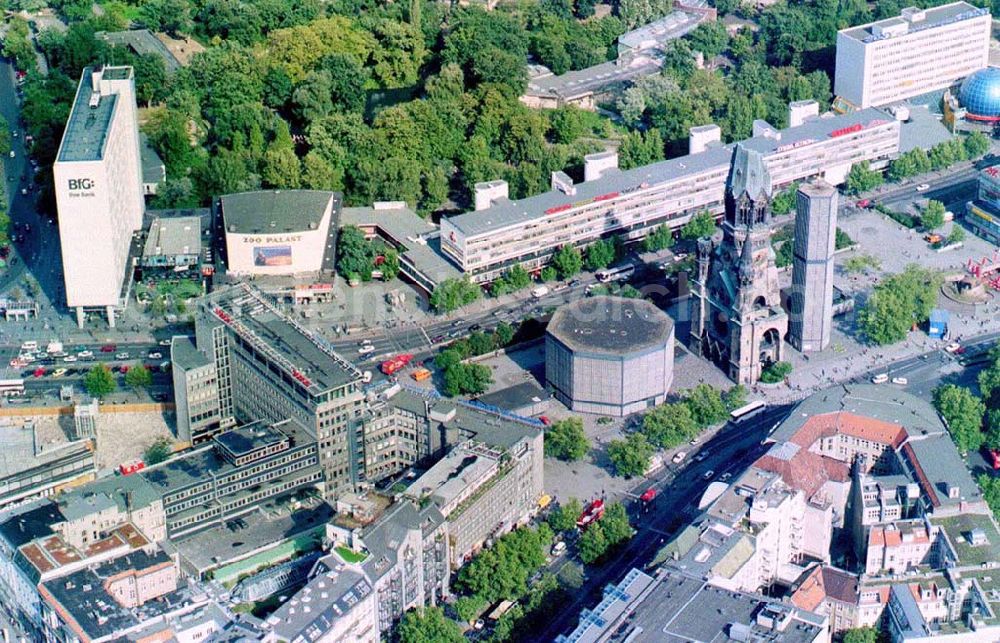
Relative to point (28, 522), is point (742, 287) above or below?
above

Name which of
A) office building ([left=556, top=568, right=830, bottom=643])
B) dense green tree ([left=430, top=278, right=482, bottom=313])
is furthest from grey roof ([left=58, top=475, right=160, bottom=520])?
dense green tree ([left=430, top=278, right=482, bottom=313])

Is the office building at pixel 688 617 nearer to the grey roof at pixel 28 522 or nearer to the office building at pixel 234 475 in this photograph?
the office building at pixel 234 475

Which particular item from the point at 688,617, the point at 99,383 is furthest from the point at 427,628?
the point at 99,383

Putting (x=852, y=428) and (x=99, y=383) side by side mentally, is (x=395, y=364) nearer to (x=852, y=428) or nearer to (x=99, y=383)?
(x=99, y=383)

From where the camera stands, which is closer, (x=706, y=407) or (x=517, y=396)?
(x=706, y=407)

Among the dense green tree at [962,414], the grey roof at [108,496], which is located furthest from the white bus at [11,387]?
the dense green tree at [962,414]

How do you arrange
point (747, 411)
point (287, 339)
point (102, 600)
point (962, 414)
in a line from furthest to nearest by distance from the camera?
point (747, 411), point (962, 414), point (287, 339), point (102, 600)

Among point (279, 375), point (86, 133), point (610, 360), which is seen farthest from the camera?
point (86, 133)

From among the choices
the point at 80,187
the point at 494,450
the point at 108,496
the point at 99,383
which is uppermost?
the point at 80,187
